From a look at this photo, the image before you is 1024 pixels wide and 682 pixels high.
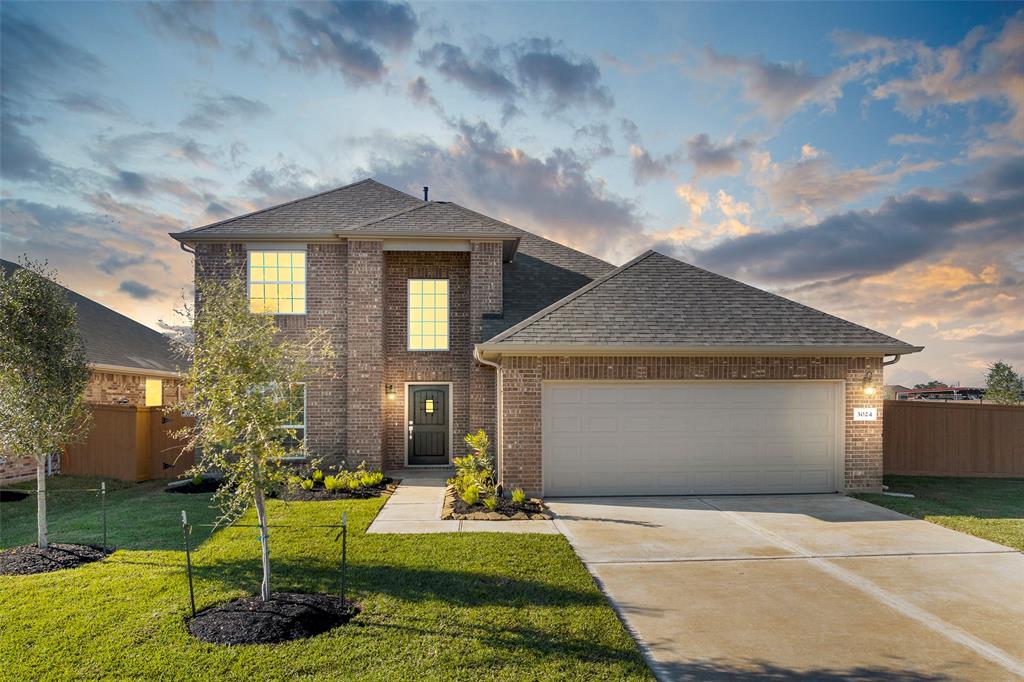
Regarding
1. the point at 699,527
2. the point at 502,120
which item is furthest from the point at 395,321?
the point at 699,527

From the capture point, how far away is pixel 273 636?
4695mm

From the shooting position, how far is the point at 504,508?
9.45 meters

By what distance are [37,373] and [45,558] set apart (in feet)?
7.78

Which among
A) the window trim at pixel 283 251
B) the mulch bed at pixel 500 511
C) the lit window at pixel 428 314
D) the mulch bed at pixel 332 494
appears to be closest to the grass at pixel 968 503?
the mulch bed at pixel 500 511

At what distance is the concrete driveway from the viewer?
4.38 m

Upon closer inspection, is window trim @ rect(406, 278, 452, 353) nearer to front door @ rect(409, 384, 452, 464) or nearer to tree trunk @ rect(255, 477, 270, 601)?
front door @ rect(409, 384, 452, 464)

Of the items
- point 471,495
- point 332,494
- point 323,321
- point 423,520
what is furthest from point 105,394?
point 471,495

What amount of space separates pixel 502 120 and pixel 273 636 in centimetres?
1141

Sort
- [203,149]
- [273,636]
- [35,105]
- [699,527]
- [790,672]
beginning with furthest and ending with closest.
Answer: [203,149] < [35,105] < [699,527] < [273,636] < [790,672]

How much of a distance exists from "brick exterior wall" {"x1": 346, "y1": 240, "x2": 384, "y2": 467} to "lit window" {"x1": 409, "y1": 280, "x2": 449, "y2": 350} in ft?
3.42

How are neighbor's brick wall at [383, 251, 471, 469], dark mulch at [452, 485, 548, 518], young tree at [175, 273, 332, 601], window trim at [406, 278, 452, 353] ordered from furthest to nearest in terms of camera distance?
window trim at [406, 278, 452, 353] < neighbor's brick wall at [383, 251, 471, 469] < dark mulch at [452, 485, 548, 518] < young tree at [175, 273, 332, 601]

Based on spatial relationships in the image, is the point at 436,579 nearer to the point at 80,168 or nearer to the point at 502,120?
the point at 502,120

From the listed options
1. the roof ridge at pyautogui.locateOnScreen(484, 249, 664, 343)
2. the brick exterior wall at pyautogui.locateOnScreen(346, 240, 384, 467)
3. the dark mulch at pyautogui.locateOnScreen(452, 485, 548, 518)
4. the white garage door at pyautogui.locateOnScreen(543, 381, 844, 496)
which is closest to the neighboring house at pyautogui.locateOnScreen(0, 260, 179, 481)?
the brick exterior wall at pyautogui.locateOnScreen(346, 240, 384, 467)

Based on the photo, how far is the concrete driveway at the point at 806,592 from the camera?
173 inches
